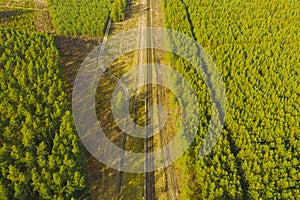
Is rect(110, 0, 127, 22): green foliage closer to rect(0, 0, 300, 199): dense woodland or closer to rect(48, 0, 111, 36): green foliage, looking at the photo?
rect(48, 0, 111, 36): green foliage

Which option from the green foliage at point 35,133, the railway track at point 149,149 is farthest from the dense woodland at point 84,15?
the green foliage at point 35,133

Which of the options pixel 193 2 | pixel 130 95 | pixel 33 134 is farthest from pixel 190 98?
pixel 193 2

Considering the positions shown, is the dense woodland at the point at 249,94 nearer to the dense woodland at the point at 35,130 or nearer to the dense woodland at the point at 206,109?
the dense woodland at the point at 206,109

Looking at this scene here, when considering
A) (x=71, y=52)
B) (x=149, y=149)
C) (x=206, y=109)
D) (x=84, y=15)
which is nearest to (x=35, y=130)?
(x=149, y=149)

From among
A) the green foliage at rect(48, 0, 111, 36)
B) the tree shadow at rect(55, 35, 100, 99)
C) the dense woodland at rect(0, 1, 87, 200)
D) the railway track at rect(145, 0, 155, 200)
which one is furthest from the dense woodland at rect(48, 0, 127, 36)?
the railway track at rect(145, 0, 155, 200)

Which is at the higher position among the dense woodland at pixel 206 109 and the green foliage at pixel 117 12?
the green foliage at pixel 117 12

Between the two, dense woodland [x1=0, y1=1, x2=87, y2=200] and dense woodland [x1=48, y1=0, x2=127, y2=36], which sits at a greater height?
dense woodland [x1=48, y1=0, x2=127, y2=36]
